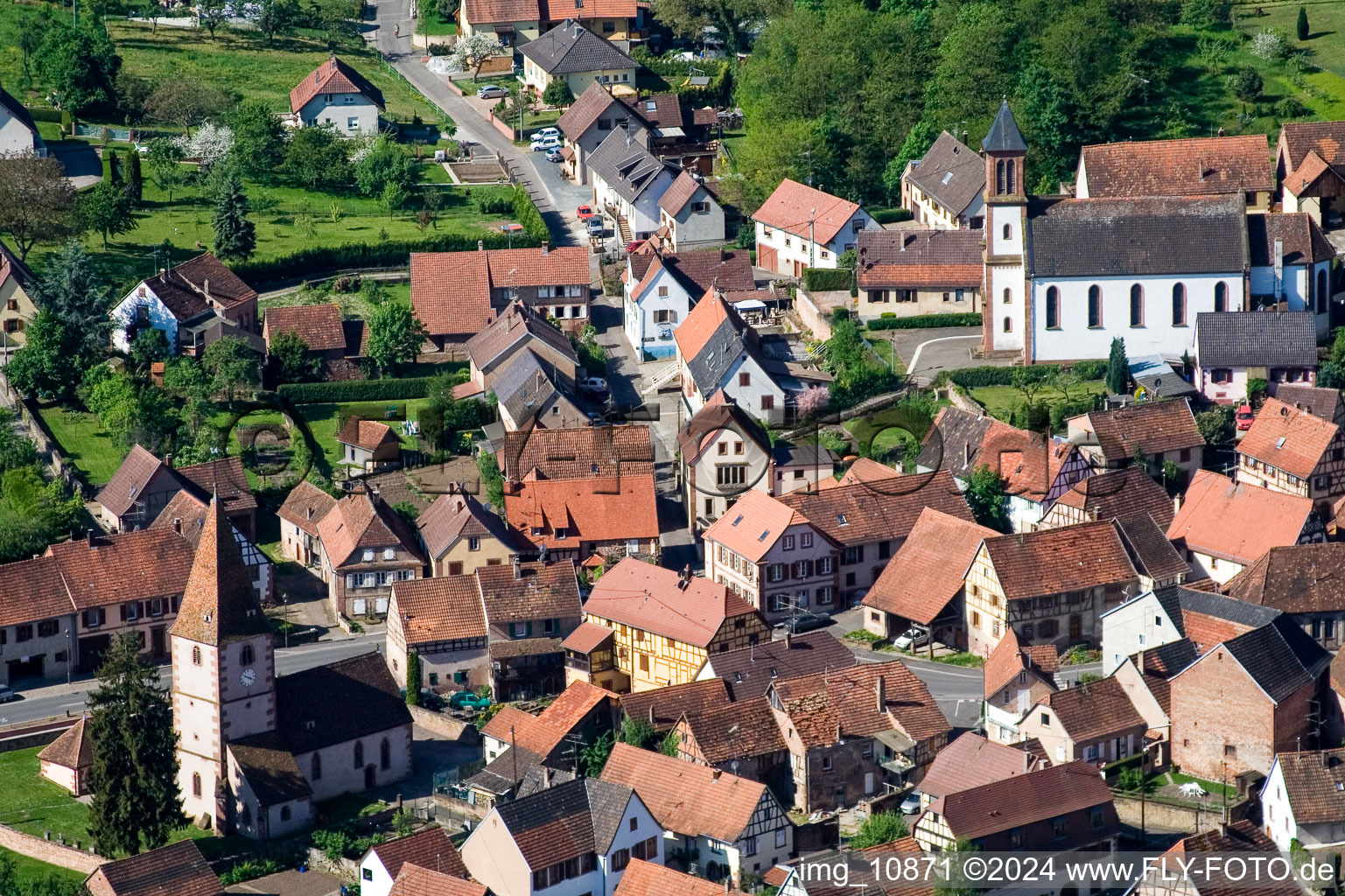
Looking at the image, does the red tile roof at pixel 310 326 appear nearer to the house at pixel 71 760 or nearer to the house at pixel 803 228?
the house at pixel 803 228

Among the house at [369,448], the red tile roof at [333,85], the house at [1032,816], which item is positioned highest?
the red tile roof at [333,85]

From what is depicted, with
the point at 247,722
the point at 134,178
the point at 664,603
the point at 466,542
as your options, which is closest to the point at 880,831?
the point at 664,603

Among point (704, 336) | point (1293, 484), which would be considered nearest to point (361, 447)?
point (704, 336)

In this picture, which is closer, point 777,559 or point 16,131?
point 777,559

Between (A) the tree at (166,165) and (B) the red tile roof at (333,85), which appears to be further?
(B) the red tile roof at (333,85)

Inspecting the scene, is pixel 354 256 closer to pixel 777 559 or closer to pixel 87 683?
pixel 87 683

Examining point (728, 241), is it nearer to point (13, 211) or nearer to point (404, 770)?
point (13, 211)

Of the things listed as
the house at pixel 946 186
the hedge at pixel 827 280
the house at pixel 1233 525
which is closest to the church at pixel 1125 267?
the house at pixel 946 186
